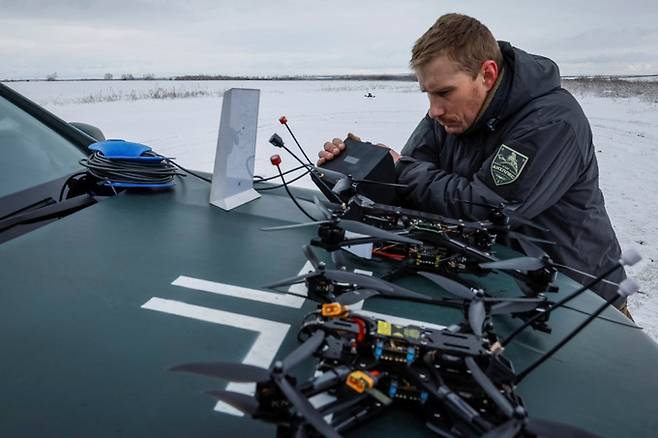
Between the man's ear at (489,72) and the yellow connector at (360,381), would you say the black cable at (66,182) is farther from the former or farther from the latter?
the man's ear at (489,72)

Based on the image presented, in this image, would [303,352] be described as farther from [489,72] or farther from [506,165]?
[489,72]

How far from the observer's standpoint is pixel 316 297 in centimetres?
133

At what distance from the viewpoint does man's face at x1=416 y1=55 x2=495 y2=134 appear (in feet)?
7.50

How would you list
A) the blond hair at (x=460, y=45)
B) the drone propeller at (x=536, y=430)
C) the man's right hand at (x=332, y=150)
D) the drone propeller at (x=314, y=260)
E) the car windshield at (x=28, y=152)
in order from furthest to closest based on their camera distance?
1. the man's right hand at (x=332, y=150)
2. the blond hair at (x=460, y=45)
3. the car windshield at (x=28, y=152)
4. the drone propeller at (x=314, y=260)
5. the drone propeller at (x=536, y=430)

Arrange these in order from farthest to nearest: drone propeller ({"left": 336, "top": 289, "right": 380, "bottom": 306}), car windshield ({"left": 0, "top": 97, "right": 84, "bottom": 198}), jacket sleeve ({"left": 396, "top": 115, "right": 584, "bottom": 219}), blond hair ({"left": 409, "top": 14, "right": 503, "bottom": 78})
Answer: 1. blond hair ({"left": 409, "top": 14, "right": 503, "bottom": 78})
2. jacket sleeve ({"left": 396, "top": 115, "right": 584, "bottom": 219})
3. car windshield ({"left": 0, "top": 97, "right": 84, "bottom": 198})
4. drone propeller ({"left": 336, "top": 289, "right": 380, "bottom": 306})

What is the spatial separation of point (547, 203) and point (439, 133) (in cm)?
87

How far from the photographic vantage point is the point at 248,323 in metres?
1.31

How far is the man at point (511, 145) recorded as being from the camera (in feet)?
7.02

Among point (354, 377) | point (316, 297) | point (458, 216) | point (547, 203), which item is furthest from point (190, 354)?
point (547, 203)

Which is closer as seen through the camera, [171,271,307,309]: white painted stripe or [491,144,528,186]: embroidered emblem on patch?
[171,271,307,309]: white painted stripe

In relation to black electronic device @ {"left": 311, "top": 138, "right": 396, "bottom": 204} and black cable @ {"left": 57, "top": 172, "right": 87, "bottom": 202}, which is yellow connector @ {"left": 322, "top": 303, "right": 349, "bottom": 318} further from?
black cable @ {"left": 57, "top": 172, "right": 87, "bottom": 202}

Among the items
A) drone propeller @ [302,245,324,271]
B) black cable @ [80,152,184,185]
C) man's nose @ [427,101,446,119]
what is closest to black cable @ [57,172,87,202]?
black cable @ [80,152,184,185]

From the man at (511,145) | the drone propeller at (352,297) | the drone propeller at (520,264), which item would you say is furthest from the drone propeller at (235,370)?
the man at (511,145)

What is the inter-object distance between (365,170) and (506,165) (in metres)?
0.67
